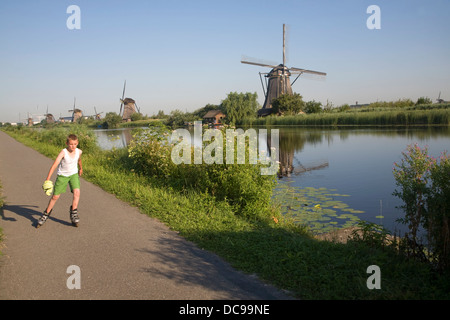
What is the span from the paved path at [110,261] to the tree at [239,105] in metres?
63.1

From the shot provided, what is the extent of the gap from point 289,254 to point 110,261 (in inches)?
97.5

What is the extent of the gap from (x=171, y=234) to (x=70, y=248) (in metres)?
1.58

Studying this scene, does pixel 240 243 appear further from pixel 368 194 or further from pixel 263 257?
pixel 368 194

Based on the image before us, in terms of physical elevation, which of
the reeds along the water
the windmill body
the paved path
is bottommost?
the paved path

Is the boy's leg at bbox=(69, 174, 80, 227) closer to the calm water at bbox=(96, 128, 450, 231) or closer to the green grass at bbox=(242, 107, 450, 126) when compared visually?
the calm water at bbox=(96, 128, 450, 231)

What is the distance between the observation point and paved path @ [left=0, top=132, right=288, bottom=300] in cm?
376

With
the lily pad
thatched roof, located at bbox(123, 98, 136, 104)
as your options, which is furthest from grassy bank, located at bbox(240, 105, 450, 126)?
thatched roof, located at bbox(123, 98, 136, 104)

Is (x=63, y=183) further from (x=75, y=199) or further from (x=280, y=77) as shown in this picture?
(x=280, y=77)

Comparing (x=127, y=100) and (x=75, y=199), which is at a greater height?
(x=127, y=100)

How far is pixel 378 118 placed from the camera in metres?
44.2

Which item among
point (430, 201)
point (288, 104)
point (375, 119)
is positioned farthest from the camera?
point (288, 104)

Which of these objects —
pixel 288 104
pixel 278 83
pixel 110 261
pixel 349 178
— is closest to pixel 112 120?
pixel 278 83

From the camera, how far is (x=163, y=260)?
4.61m

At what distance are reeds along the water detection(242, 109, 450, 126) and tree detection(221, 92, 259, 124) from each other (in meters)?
11.5
